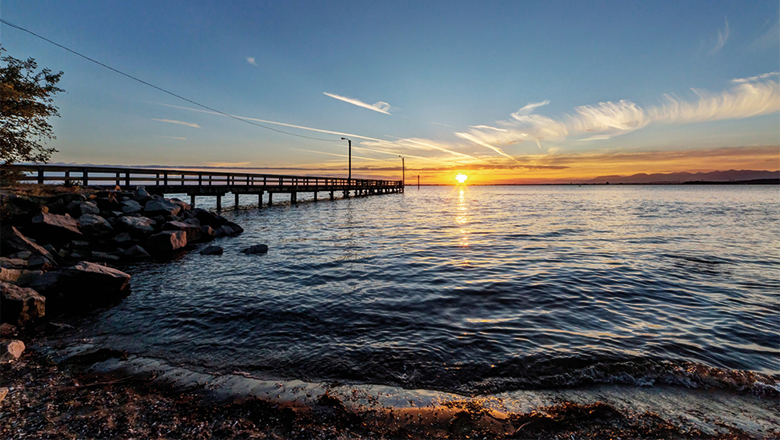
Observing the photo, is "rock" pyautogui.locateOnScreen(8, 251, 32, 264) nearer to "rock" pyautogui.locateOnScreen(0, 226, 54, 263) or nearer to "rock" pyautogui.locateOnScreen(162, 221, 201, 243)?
"rock" pyautogui.locateOnScreen(0, 226, 54, 263)

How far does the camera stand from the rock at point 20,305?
5.41 m

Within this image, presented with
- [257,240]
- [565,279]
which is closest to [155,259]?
[257,240]

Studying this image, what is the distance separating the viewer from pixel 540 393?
3.93m

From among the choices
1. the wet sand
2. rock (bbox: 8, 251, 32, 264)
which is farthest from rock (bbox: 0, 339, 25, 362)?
rock (bbox: 8, 251, 32, 264)

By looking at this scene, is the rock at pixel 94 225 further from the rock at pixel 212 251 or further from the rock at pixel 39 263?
the rock at pixel 39 263

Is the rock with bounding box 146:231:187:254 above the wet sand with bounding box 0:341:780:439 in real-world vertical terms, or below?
above

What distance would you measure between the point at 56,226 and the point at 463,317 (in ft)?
40.4

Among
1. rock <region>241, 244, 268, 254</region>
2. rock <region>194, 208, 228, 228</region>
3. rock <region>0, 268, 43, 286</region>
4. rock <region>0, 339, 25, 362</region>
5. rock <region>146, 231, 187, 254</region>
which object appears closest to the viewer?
rock <region>0, 339, 25, 362</region>

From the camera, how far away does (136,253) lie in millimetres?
10844

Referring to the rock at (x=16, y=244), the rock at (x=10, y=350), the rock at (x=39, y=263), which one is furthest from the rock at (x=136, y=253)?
the rock at (x=10, y=350)

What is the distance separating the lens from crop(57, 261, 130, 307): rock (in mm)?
6559

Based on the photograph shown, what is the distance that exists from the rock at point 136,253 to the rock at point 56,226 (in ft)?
5.25

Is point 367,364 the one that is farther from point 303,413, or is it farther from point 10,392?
point 10,392

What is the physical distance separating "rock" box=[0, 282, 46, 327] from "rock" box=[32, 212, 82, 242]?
563 centimetres
